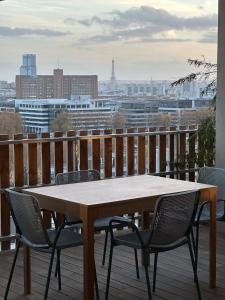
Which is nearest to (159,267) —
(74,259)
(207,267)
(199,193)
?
(207,267)

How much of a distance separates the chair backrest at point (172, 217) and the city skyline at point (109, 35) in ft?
9.39

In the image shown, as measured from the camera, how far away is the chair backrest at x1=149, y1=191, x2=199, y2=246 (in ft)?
14.2

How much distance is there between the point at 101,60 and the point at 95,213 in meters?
3.24

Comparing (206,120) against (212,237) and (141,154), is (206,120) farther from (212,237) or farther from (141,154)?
(212,237)

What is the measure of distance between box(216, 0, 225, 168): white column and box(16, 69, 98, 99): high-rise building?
143 centimetres

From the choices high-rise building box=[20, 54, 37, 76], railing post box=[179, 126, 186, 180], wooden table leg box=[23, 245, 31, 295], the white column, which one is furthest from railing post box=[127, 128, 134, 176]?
wooden table leg box=[23, 245, 31, 295]

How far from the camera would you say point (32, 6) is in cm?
671

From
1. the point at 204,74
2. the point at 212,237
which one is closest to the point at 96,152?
the point at 204,74

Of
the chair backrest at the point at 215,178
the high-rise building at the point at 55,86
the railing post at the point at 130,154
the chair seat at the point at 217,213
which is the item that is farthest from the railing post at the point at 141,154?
the chair seat at the point at 217,213

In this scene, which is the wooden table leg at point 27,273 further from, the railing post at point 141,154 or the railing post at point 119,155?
the railing post at point 141,154

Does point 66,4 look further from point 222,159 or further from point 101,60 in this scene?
point 222,159

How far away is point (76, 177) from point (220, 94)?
2.08m

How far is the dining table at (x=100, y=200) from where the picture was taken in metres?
4.29

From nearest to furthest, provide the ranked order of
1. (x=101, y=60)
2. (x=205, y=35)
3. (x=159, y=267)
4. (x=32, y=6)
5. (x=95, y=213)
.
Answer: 1. (x=95, y=213)
2. (x=159, y=267)
3. (x=32, y=6)
4. (x=101, y=60)
5. (x=205, y=35)
